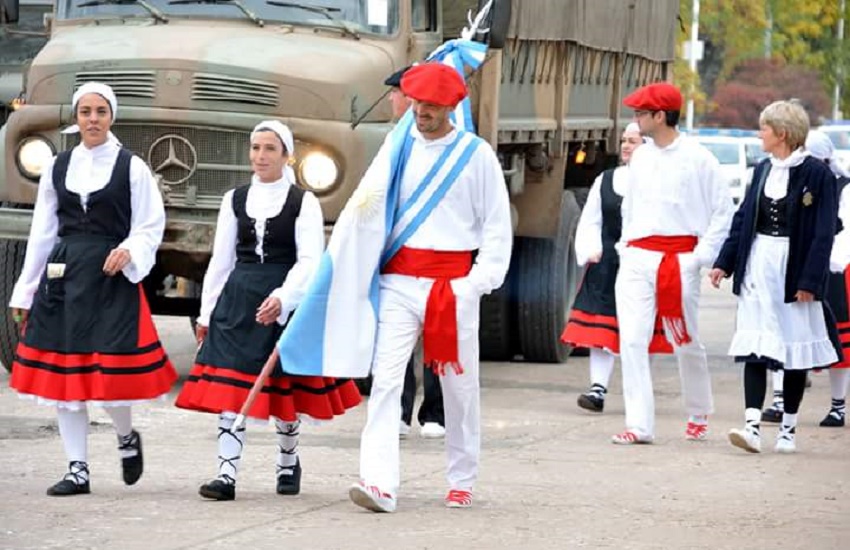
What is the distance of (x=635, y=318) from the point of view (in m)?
11.9

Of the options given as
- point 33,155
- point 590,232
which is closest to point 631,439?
point 590,232

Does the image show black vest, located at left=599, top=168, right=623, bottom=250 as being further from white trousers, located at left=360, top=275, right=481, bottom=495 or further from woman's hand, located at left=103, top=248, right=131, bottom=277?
woman's hand, located at left=103, top=248, right=131, bottom=277

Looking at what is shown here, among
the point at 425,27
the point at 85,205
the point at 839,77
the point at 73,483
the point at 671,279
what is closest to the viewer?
the point at 73,483

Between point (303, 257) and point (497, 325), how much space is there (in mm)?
7356

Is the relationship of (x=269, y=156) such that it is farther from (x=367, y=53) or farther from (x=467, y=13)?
(x=467, y=13)

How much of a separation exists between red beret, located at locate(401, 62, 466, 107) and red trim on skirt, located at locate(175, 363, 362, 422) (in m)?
1.22

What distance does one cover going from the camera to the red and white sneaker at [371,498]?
8945mm

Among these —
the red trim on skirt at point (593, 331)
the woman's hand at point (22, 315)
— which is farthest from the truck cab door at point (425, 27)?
the woman's hand at point (22, 315)

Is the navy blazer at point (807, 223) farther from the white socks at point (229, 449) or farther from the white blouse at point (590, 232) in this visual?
the white socks at point (229, 449)

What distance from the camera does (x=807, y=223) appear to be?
455 inches

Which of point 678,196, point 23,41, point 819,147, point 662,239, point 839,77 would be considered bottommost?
point 662,239

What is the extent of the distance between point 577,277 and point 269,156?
8310mm

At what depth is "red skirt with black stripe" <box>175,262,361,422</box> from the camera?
30.4ft

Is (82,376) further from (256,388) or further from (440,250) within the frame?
(440,250)
